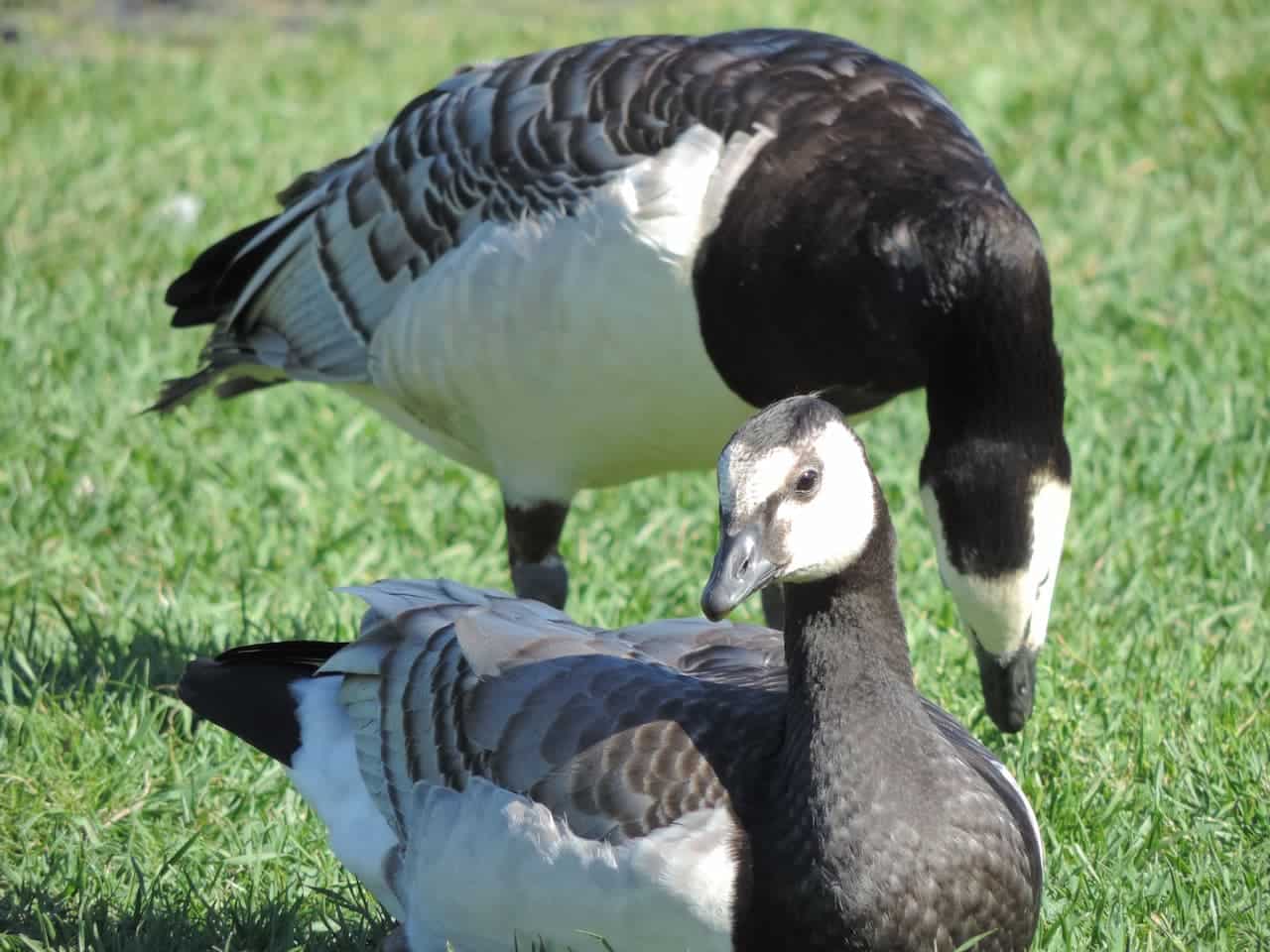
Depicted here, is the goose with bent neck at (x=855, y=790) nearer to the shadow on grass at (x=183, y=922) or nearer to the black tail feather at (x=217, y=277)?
the shadow on grass at (x=183, y=922)

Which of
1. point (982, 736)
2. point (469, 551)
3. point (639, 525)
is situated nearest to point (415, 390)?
point (469, 551)

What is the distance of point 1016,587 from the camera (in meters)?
3.42

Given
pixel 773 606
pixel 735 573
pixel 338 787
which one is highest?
pixel 735 573

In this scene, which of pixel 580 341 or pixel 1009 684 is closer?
pixel 1009 684

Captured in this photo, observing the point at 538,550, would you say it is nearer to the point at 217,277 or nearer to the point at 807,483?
Answer: the point at 217,277

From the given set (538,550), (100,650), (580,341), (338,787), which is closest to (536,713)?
(338,787)

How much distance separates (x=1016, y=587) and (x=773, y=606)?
3.48 feet

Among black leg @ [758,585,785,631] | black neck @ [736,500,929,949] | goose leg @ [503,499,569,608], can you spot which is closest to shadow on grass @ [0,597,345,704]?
goose leg @ [503,499,569,608]

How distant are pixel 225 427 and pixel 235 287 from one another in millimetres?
1038

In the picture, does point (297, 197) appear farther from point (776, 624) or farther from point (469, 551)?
point (776, 624)

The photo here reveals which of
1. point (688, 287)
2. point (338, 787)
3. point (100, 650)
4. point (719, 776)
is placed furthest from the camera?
point (100, 650)

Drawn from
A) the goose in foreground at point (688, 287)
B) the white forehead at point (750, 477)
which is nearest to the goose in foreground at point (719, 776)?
the white forehead at point (750, 477)

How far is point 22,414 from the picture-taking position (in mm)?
5715

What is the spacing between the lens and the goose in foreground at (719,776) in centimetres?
281
